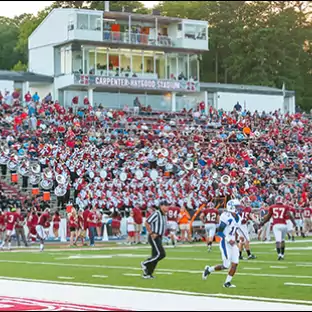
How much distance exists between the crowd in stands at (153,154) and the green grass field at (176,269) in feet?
22.7

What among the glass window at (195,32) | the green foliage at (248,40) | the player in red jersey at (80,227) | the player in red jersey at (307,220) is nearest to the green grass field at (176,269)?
the player in red jersey at (80,227)

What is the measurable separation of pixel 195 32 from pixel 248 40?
16330 mm

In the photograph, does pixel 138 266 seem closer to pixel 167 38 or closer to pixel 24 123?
pixel 24 123

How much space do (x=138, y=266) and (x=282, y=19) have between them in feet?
179

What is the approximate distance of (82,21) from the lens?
5231cm

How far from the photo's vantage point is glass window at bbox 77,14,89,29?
5212cm

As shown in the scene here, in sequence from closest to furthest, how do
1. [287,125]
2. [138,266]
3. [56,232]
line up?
[138,266] < [56,232] < [287,125]

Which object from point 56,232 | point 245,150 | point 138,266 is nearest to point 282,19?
point 245,150

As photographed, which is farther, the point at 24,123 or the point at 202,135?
the point at 202,135

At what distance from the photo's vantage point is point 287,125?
51.7 m

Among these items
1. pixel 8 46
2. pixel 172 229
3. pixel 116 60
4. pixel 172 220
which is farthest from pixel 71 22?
pixel 8 46

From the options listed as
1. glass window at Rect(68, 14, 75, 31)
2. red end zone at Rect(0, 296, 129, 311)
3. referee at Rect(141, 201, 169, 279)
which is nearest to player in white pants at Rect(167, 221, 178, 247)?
referee at Rect(141, 201, 169, 279)

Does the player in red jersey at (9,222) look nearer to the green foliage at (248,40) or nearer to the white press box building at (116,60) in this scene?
the white press box building at (116,60)

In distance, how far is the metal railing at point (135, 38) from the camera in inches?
2092
